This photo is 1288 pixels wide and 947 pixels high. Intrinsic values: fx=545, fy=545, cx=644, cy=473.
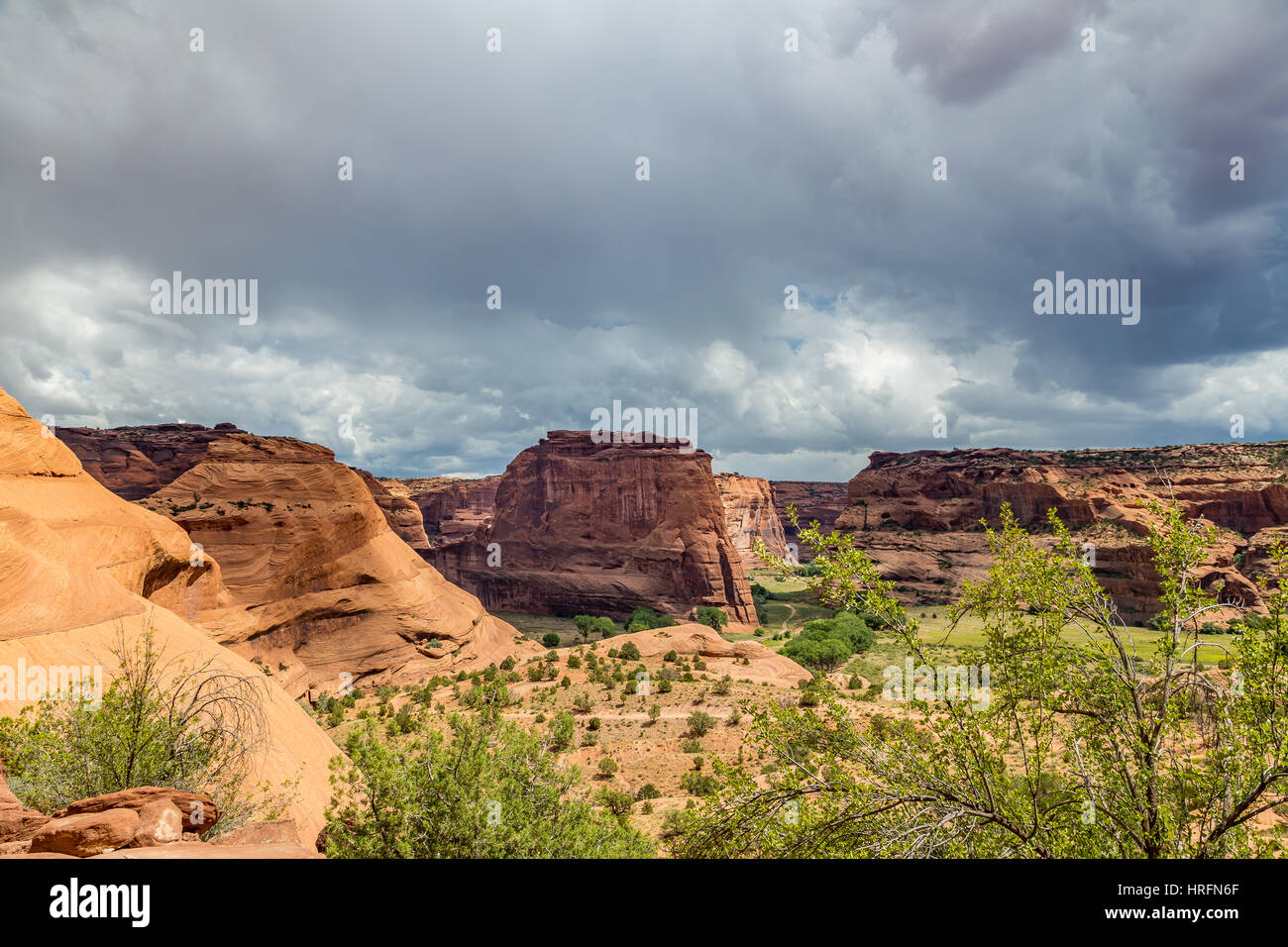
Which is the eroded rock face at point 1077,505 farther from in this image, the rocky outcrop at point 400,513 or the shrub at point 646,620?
the rocky outcrop at point 400,513

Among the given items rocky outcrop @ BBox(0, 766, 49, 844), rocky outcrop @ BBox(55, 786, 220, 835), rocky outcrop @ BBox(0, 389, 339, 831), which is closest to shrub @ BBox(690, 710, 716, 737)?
rocky outcrop @ BBox(0, 389, 339, 831)

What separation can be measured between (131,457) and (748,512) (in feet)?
431

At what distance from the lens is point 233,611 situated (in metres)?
28.6

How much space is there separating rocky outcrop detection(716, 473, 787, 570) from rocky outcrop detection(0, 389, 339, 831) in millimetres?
133723

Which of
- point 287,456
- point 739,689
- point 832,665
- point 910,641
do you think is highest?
point 287,456

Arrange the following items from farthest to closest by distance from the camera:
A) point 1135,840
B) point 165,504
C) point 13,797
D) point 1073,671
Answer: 1. point 165,504
2. point 13,797
3. point 1073,671
4. point 1135,840

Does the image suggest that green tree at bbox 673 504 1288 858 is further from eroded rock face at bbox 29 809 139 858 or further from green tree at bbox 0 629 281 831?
green tree at bbox 0 629 281 831

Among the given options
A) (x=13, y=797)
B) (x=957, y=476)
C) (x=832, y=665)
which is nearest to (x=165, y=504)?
(x=13, y=797)

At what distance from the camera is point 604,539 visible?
84.8m

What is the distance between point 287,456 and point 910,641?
42.4 meters

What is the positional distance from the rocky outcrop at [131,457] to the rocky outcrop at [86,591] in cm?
4826
